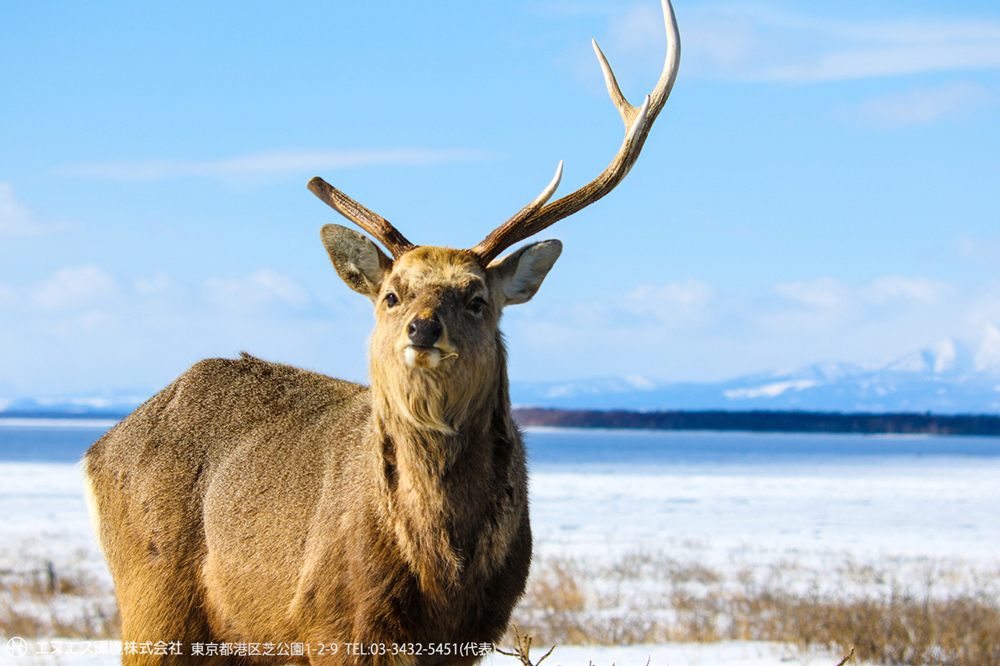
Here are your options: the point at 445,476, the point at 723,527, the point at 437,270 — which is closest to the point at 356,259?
the point at 437,270

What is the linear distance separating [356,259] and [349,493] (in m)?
1.30

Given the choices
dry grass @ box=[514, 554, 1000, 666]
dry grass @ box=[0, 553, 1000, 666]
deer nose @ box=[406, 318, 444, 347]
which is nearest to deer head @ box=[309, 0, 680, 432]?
deer nose @ box=[406, 318, 444, 347]

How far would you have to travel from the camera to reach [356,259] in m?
5.65

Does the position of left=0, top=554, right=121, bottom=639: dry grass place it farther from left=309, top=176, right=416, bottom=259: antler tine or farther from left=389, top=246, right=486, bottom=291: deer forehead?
A: left=389, top=246, right=486, bottom=291: deer forehead

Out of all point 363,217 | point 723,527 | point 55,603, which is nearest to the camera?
Answer: point 363,217

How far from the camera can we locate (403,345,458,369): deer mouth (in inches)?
188

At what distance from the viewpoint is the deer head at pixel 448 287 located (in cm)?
488

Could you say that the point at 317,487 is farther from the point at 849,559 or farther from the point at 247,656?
the point at 849,559

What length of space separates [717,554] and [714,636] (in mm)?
8691

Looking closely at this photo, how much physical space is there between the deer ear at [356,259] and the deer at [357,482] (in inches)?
0.5

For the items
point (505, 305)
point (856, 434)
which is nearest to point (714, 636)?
point (505, 305)

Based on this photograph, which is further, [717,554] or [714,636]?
[717,554]

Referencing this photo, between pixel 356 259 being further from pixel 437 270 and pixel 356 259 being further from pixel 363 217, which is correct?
pixel 437 270

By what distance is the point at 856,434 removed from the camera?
177375 mm
